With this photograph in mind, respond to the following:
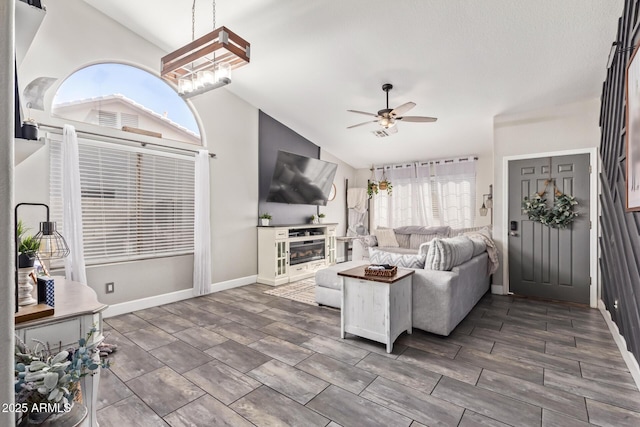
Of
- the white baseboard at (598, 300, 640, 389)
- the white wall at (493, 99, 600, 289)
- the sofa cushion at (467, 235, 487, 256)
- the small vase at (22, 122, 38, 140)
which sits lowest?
the white baseboard at (598, 300, 640, 389)

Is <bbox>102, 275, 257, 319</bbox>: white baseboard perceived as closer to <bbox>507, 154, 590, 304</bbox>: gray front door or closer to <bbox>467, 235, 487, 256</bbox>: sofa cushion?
<bbox>467, 235, 487, 256</bbox>: sofa cushion

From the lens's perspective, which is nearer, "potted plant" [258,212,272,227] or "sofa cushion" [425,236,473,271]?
"sofa cushion" [425,236,473,271]

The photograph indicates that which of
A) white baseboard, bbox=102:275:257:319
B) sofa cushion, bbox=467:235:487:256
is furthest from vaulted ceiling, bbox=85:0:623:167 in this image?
white baseboard, bbox=102:275:257:319

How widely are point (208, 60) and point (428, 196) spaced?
17.0 feet

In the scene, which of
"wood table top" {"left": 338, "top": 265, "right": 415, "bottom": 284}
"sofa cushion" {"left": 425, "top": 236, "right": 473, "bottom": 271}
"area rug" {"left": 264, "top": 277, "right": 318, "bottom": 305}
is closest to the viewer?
"wood table top" {"left": 338, "top": 265, "right": 415, "bottom": 284}

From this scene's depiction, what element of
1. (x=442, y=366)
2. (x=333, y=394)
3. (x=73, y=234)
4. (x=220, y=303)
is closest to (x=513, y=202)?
(x=442, y=366)

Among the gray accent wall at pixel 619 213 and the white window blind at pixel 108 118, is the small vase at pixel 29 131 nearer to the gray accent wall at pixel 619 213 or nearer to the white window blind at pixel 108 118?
the white window blind at pixel 108 118

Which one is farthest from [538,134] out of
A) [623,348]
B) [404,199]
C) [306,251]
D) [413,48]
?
[306,251]

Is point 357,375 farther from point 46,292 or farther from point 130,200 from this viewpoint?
point 130,200

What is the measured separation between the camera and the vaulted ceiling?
292 cm

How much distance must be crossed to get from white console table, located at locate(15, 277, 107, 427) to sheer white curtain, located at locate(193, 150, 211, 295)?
2.68m

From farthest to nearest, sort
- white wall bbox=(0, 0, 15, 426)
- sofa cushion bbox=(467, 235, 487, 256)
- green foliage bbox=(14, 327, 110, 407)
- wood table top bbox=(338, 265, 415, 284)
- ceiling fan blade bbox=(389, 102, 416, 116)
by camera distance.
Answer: sofa cushion bbox=(467, 235, 487, 256) → ceiling fan blade bbox=(389, 102, 416, 116) → wood table top bbox=(338, 265, 415, 284) → green foliage bbox=(14, 327, 110, 407) → white wall bbox=(0, 0, 15, 426)

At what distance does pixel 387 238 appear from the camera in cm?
639

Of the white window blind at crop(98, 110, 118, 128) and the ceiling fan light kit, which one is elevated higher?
the ceiling fan light kit
